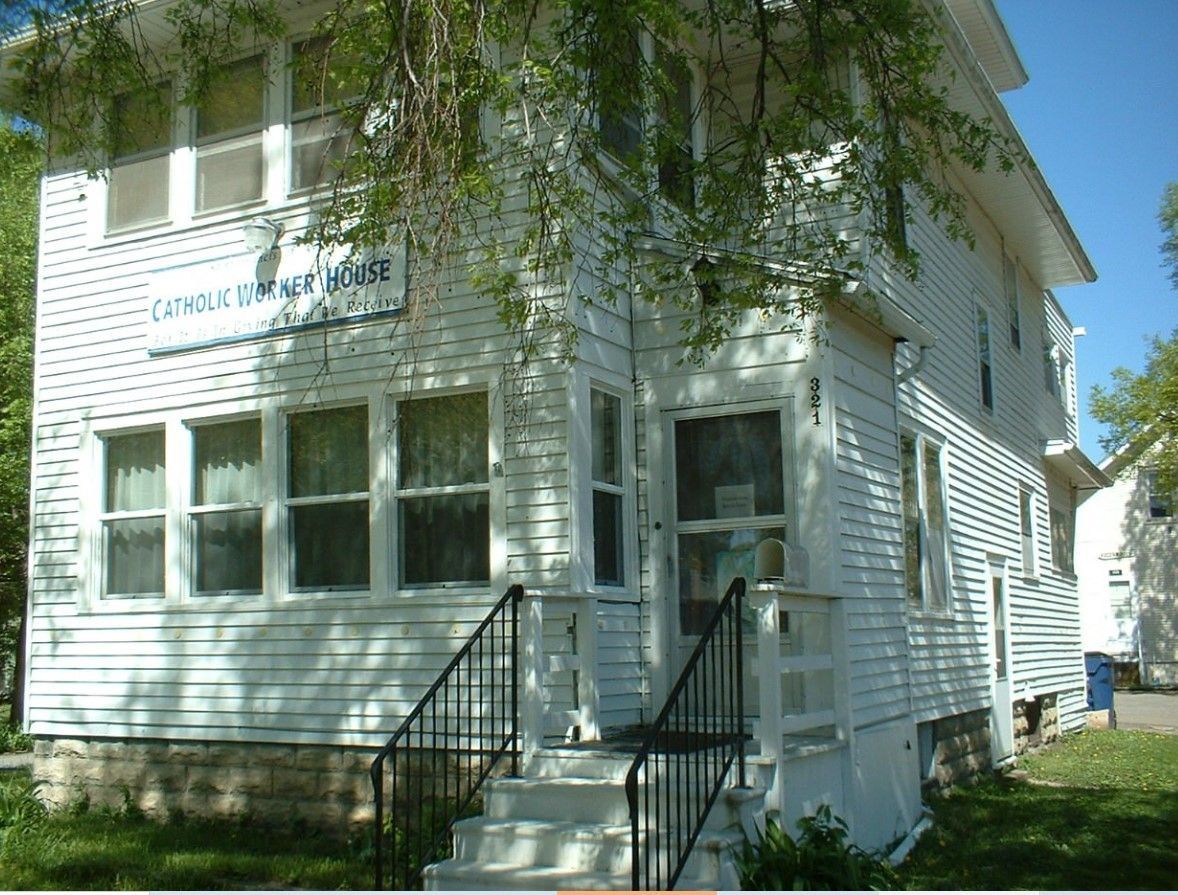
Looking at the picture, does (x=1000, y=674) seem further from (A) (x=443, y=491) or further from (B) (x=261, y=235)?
(B) (x=261, y=235)

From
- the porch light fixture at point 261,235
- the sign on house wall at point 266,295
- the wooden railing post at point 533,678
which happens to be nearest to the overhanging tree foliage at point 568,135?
the sign on house wall at point 266,295

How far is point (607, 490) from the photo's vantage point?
30.2 feet

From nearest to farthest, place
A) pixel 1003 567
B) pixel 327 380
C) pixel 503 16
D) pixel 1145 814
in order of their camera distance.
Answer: pixel 503 16, pixel 327 380, pixel 1145 814, pixel 1003 567

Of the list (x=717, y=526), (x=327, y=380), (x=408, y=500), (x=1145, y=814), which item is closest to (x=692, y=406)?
(x=717, y=526)

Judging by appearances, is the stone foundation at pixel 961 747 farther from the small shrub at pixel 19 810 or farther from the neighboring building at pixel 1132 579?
the neighboring building at pixel 1132 579

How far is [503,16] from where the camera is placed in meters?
7.52

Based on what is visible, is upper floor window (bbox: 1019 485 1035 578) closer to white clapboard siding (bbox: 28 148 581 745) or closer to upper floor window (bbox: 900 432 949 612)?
upper floor window (bbox: 900 432 949 612)

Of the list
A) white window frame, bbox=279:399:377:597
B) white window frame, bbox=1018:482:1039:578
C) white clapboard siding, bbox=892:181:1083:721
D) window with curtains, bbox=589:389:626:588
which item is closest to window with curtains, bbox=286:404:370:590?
white window frame, bbox=279:399:377:597

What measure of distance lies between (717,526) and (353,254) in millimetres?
3374

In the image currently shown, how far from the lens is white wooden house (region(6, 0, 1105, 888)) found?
8781 mm

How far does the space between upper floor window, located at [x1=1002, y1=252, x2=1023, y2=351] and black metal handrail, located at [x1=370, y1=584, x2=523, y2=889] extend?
1016cm

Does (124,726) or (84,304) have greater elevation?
(84,304)

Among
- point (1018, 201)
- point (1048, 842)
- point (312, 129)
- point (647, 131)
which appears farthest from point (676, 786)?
point (1018, 201)

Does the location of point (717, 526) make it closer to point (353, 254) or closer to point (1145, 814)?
point (353, 254)
